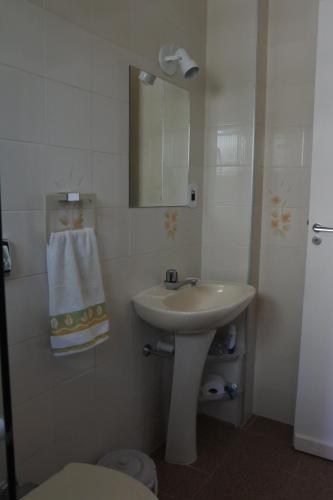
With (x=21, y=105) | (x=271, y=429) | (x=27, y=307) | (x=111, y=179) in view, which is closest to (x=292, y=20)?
(x=111, y=179)

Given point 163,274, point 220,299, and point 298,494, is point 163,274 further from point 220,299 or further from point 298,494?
point 298,494

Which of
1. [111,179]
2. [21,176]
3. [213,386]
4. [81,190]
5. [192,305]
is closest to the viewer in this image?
[21,176]

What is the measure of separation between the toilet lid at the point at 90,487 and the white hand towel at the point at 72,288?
0.35 metres

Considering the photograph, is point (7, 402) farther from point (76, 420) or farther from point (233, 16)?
point (233, 16)

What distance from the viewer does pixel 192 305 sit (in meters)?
1.91

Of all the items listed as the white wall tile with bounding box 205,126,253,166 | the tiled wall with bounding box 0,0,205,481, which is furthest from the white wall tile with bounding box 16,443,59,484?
the white wall tile with bounding box 205,126,253,166

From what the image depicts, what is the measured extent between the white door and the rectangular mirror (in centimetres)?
60

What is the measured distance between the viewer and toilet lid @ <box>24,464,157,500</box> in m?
1.06

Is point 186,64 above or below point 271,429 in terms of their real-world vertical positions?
above

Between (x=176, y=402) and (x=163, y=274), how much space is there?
563mm

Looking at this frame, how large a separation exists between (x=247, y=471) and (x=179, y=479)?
31 centimetres

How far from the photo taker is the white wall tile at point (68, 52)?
1.27m

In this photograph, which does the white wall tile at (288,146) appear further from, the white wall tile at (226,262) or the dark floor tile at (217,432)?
the dark floor tile at (217,432)

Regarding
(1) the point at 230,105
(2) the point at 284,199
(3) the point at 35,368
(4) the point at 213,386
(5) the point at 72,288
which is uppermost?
(1) the point at 230,105
